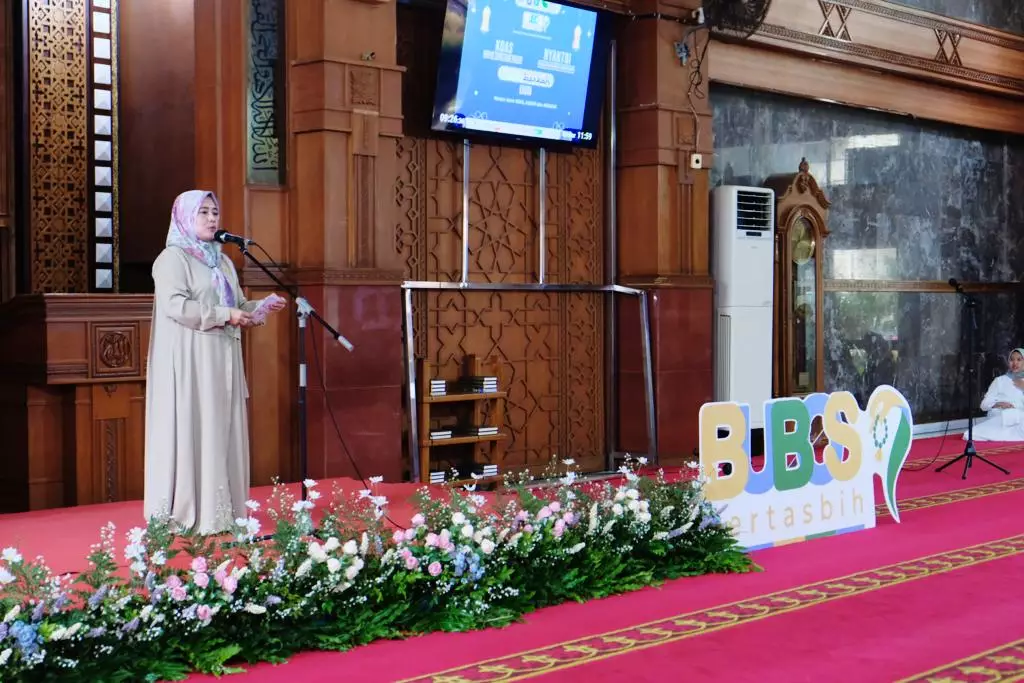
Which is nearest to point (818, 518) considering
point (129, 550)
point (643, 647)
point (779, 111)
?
point (643, 647)

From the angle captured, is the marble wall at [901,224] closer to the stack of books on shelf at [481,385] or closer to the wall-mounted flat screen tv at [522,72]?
the wall-mounted flat screen tv at [522,72]

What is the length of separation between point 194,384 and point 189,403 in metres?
0.09

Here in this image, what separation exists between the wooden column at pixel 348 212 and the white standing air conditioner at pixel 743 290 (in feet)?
9.94

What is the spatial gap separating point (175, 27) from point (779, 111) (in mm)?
4762

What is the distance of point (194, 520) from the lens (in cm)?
547

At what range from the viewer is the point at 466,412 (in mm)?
8367

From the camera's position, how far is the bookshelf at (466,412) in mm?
7906

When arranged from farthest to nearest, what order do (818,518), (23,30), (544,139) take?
1. (544,139)
2. (23,30)
3. (818,518)

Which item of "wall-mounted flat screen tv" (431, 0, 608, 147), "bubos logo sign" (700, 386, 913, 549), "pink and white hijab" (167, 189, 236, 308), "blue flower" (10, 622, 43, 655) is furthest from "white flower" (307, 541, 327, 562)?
"wall-mounted flat screen tv" (431, 0, 608, 147)

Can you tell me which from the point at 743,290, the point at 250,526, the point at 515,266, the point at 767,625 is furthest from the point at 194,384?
Answer: the point at 743,290

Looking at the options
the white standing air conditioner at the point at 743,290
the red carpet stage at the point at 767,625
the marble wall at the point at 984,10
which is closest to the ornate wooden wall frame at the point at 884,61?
the marble wall at the point at 984,10

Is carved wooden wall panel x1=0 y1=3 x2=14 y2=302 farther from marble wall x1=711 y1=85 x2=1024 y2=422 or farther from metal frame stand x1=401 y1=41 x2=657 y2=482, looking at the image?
marble wall x1=711 y1=85 x2=1024 y2=422

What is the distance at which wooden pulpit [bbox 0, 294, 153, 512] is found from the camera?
6.56m

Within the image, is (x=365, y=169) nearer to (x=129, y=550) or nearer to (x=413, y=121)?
(x=413, y=121)
